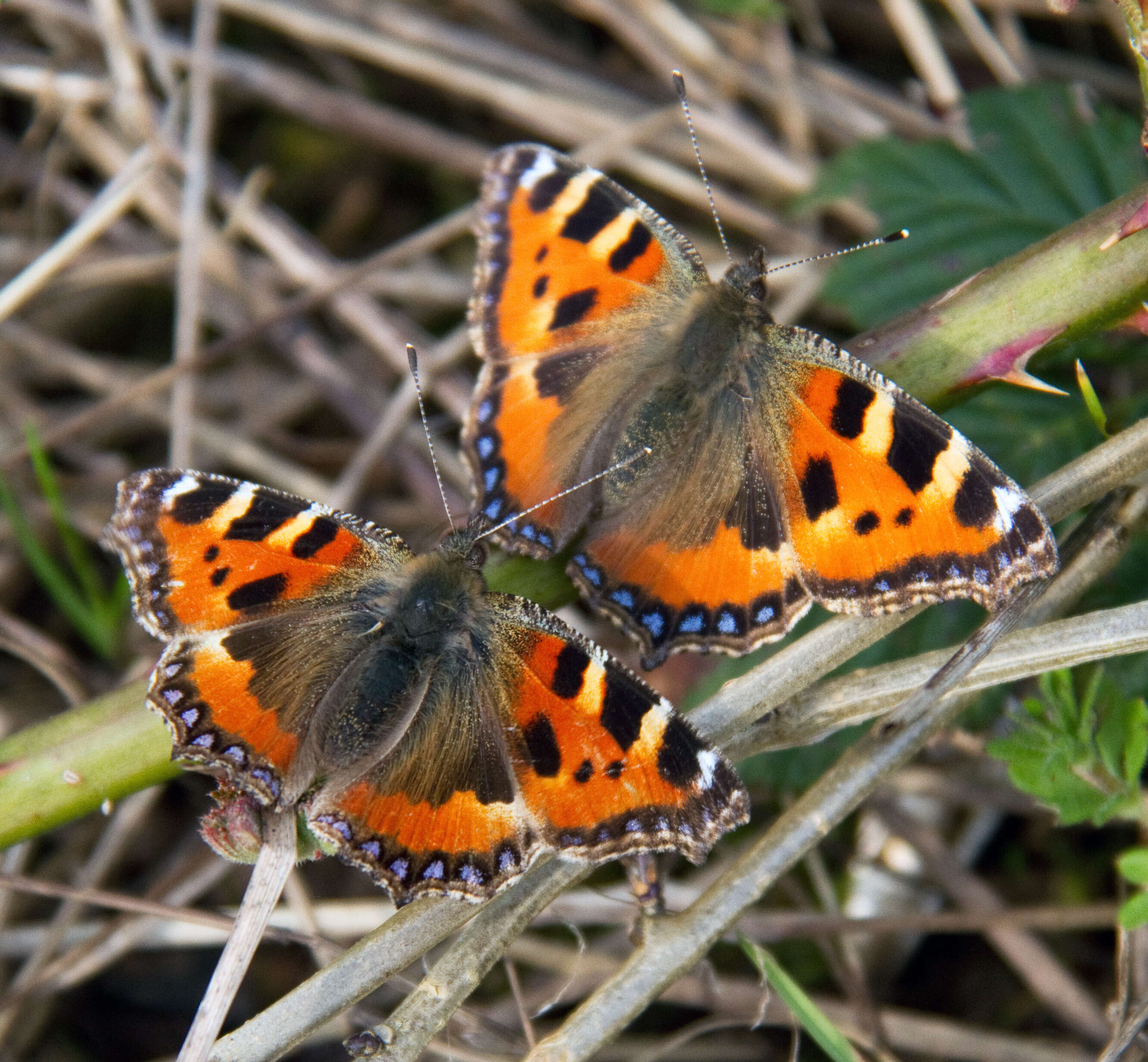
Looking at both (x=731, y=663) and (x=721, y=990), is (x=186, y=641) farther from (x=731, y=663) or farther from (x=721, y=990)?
(x=721, y=990)

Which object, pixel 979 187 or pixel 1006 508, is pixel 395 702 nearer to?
pixel 1006 508

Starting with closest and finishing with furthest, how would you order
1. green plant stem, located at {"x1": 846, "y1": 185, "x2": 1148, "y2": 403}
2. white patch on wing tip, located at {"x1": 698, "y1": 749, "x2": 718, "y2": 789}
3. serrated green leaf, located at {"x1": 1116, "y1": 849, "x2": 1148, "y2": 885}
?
white patch on wing tip, located at {"x1": 698, "y1": 749, "x2": 718, "y2": 789}, serrated green leaf, located at {"x1": 1116, "y1": 849, "x2": 1148, "y2": 885}, green plant stem, located at {"x1": 846, "y1": 185, "x2": 1148, "y2": 403}

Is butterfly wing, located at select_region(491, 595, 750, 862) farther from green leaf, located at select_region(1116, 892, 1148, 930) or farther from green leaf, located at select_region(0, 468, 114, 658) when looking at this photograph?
green leaf, located at select_region(0, 468, 114, 658)

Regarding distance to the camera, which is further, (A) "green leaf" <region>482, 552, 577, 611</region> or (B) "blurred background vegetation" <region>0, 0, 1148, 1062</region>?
(B) "blurred background vegetation" <region>0, 0, 1148, 1062</region>

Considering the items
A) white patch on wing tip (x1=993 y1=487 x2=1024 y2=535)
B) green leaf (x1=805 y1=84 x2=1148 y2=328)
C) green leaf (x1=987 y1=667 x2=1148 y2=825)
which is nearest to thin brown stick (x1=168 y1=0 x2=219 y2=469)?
green leaf (x1=805 y1=84 x2=1148 y2=328)

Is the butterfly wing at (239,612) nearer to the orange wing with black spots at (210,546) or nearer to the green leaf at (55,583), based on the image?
the orange wing with black spots at (210,546)

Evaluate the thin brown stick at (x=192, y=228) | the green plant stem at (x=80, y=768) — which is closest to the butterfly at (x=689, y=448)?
the green plant stem at (x=80, y=768)
